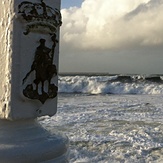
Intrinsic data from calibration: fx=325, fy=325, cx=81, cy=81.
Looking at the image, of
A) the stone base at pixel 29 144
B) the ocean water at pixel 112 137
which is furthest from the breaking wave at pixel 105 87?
the stone base at pixel 29 144

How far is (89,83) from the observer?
119 feet

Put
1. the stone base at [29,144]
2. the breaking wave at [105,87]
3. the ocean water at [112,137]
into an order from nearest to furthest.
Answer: the stone base at [29,144] < the ocean water at [112,137] < the breaking wave at [105,87]

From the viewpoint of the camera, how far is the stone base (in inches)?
65.6

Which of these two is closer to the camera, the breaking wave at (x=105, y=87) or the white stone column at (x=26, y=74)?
the white stone column at (x=26, y=74)

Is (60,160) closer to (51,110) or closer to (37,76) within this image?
(51,110)

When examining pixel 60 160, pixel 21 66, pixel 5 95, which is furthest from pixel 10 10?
pixel 60 160

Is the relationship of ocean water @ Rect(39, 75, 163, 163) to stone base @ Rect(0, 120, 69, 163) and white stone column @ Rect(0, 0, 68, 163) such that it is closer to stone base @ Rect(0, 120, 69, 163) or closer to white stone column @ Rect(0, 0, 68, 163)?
stone base @ Rect(0, 120, 69, 163)

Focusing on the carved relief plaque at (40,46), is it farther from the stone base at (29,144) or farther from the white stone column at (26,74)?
the stone base at (29,144)

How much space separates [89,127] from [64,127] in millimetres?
710

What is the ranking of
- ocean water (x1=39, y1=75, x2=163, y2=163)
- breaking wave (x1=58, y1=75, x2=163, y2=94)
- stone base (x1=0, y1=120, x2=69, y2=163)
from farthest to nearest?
breaking wave (x1=58, y1=75, x2=163, y2=94) < ocean water (x1=39, y1=75, x2=163, y2=163) < stone base (x1=0, y1=120, x2=69, y2=163)

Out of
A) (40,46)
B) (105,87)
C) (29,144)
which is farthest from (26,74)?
(105,87)

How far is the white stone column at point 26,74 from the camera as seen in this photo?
170cm

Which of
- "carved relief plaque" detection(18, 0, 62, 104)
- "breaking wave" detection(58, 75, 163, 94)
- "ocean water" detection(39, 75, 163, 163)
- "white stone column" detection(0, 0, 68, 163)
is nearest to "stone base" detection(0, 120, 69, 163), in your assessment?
"white stone column" detection(0, 0, 68, 163)

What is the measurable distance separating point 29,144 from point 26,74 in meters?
0.37
